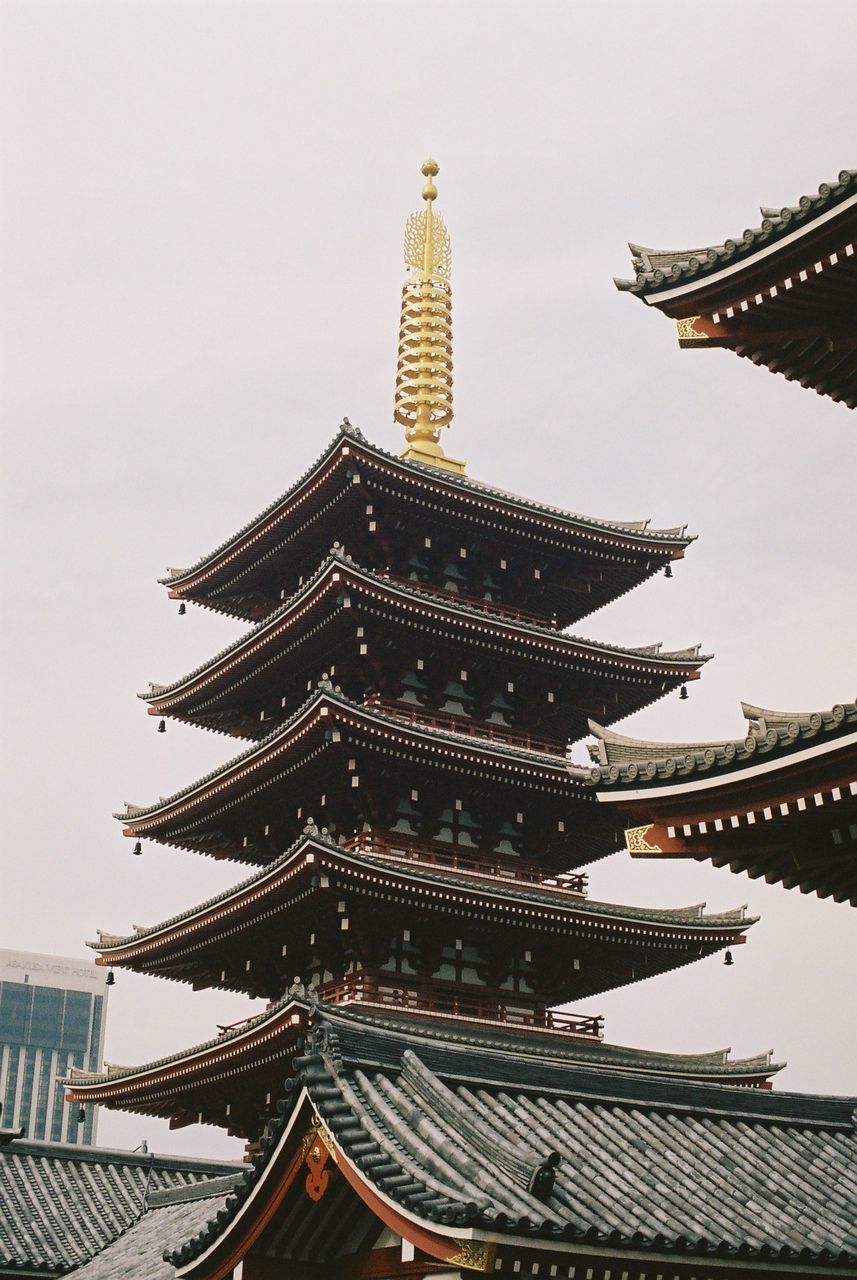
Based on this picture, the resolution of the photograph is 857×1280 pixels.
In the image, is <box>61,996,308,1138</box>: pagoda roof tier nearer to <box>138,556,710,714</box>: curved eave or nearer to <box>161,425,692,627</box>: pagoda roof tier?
<box>138,556,710,714</box>: curved eave

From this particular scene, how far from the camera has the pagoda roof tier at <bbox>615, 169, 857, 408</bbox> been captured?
13453 mm

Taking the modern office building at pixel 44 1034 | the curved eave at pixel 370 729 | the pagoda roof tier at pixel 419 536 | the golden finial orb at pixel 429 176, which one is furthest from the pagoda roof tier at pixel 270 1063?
the modern office building at pixel 44 1034

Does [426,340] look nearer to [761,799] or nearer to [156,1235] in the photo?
[156,1235]

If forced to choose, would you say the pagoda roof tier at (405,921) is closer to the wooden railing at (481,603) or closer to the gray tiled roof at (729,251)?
the wooden railing at (481,603)

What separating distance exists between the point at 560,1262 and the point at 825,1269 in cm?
307

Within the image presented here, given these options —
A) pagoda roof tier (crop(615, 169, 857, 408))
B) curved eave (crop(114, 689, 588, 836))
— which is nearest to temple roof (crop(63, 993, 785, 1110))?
curved eave (crop(114, 689, 588, 836))

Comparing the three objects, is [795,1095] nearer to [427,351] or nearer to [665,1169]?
[665,1169]

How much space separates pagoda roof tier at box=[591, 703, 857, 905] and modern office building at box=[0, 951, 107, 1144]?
180873 millimetres

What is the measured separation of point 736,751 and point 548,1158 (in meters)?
4.14

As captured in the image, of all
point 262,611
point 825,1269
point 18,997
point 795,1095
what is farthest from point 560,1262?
point 18,997

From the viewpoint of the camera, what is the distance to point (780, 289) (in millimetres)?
14070

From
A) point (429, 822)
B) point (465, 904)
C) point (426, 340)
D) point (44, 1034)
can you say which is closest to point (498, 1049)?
point (465, 904)

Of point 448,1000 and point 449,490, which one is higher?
point 449,490

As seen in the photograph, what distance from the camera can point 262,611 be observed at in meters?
37.0
